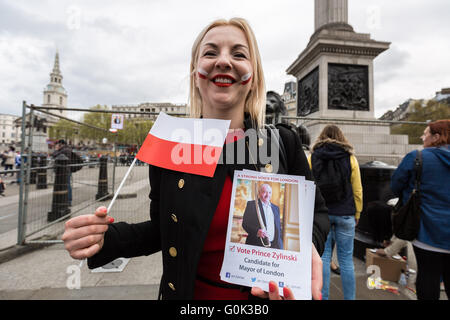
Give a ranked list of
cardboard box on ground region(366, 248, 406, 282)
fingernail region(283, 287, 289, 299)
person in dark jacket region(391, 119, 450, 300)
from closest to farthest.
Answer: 1. fingernail region(283, 287, 289, 299)
2. person in dark jacket region(391, 119, 450, 300)
3. cardboard box on ground region(366, 248, 406, 282)

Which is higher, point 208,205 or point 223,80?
point 223,80

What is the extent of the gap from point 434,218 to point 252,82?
2241 mm

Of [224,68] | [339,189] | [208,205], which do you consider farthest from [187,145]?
[339,189]

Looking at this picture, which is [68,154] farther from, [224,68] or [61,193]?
[224,68]

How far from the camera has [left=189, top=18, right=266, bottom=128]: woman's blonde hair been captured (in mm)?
1176

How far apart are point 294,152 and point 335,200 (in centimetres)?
197

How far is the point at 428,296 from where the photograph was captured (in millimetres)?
2135

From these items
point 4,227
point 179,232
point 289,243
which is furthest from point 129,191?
point 289,243

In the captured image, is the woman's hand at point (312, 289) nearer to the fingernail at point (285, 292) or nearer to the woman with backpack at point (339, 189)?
the fingernail at point (285, 292)

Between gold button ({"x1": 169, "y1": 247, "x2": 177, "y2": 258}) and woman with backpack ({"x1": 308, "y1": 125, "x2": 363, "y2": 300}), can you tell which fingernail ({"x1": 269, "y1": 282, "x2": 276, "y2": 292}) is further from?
woman with backpack ({"x1": 308, "y1": 125, "x2": 363, "y2": 300})

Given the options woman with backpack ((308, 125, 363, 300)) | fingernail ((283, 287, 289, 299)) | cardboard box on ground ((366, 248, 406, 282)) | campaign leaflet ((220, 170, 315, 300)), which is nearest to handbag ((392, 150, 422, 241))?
woman with backpack ((308, 125, 363, 300))

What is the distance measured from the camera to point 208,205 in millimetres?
980

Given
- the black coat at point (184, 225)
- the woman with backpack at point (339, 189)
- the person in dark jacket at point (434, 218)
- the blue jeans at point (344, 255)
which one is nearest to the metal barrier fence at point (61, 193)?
the woman with backpack at point (339, 189)
